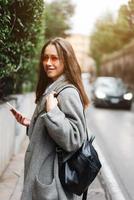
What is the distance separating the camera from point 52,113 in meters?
3.00

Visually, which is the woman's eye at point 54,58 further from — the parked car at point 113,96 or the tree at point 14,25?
the parked car at point 113,96

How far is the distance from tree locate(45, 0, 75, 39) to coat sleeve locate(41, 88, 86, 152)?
19504 mm

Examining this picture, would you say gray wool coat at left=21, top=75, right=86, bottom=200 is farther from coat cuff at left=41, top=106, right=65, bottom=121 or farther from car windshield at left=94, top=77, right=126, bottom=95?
car windshield at left=94, top=77, right=126, bottom=95

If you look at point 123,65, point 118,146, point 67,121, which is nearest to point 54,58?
point 67,121

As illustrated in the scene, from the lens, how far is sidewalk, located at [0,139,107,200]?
610cm

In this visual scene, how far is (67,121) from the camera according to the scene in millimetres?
3029

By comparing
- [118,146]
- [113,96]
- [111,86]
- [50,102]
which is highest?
[50,102]

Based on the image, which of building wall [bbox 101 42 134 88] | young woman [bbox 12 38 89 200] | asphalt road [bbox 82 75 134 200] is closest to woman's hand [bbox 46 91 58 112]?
young woman [bbox 12 38 89 200]

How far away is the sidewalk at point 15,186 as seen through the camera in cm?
610

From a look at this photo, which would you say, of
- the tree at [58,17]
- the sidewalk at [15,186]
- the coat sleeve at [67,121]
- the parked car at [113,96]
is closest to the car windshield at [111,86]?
the parked car at [113,96]

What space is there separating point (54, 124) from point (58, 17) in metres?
22.6

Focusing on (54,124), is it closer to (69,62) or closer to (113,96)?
(69,62)

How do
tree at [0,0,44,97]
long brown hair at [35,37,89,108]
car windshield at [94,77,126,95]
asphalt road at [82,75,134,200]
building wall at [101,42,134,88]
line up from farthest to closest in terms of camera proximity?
1. building wall at [101,42,134,88]
2. car windshield at [94,77,126,95]
3. asphalt road at [82,75,134,200]
4. tree at [0,0,44,97]
5. long brown hair at [35,37,89,108]

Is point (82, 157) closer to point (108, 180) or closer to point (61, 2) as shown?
point (108, 180)
